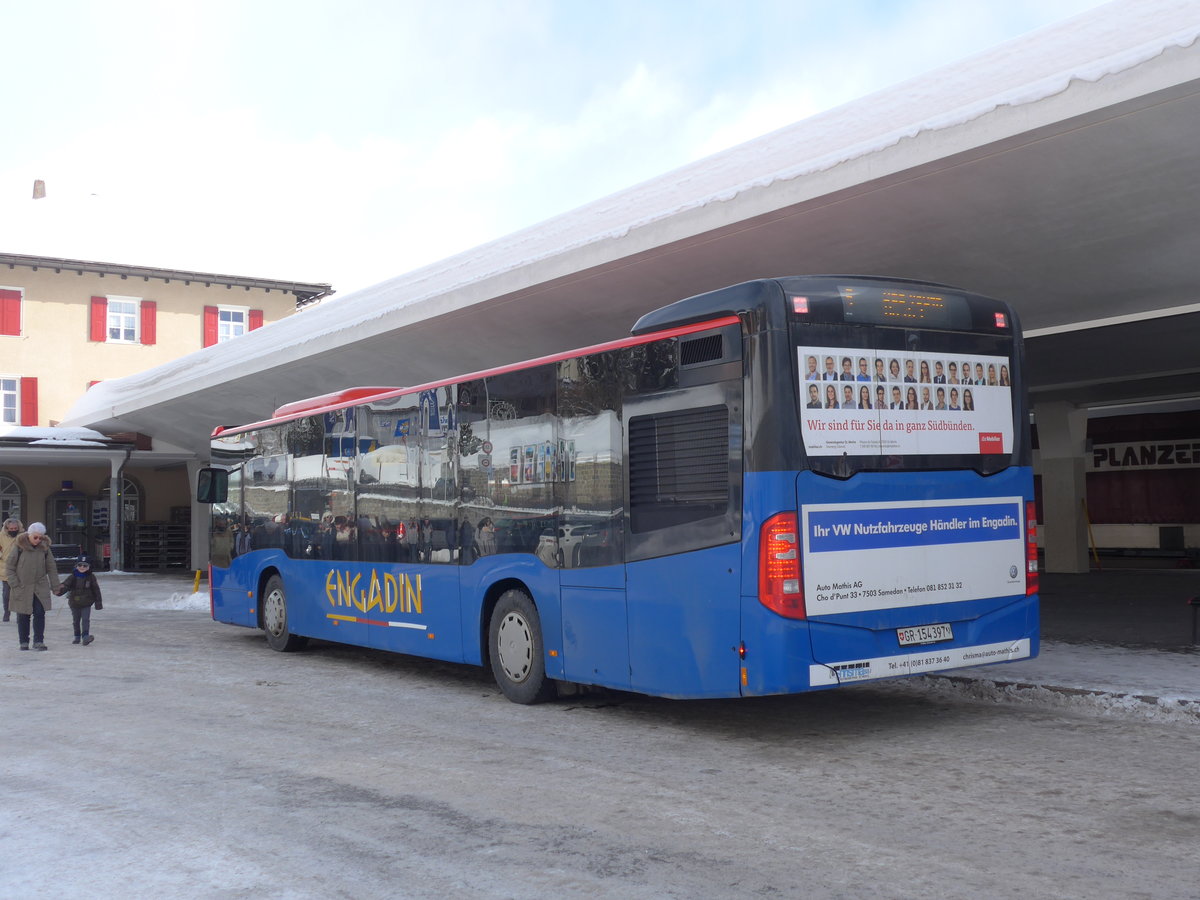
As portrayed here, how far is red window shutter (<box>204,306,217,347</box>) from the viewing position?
4462 centimetres

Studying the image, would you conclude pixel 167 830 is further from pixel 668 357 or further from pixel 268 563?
pixel 268 563

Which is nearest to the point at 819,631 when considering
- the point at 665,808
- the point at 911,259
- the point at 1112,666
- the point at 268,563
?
the point at 665,808

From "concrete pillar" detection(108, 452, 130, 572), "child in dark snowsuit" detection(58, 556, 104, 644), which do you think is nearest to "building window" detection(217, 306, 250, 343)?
"concrete pillar" detection(108, 452, 130, 572)

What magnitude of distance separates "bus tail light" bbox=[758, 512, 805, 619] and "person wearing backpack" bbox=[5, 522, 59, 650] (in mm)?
10910

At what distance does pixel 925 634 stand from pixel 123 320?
133 ft

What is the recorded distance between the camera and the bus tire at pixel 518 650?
984 cm

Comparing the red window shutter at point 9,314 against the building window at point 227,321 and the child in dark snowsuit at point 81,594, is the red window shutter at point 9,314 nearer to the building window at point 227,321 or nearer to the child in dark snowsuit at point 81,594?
the building window at point 227,321

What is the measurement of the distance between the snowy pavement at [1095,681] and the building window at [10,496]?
35996 mm

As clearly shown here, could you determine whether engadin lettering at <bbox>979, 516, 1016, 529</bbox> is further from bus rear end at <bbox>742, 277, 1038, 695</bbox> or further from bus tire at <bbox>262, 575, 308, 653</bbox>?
bus tire at <bbox>262, 575, 308, 653</bbox>

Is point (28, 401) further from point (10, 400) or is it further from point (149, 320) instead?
point (149, 320)

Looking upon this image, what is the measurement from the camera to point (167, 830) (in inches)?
233

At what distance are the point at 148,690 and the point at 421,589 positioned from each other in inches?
108

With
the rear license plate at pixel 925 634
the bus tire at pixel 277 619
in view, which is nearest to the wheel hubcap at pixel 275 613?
the bus tire at pixel 277 619

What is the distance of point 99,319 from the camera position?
1663 inches
